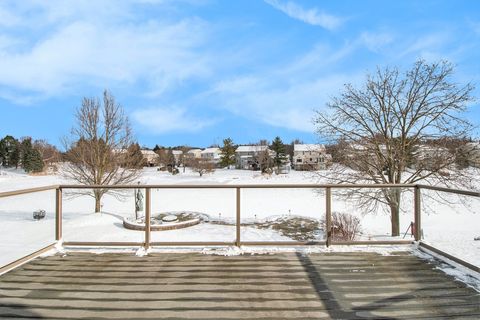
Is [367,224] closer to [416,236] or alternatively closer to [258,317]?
[416,236]

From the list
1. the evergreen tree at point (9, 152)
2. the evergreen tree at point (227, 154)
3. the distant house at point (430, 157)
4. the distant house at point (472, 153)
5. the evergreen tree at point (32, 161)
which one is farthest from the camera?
the evergreen tree at point (227, 154)

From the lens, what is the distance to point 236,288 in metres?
3.25

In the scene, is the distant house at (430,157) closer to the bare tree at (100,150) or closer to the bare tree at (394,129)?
the bare tree at (394,129)

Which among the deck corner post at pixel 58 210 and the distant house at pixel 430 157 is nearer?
the deck corner post at pixel 58 210

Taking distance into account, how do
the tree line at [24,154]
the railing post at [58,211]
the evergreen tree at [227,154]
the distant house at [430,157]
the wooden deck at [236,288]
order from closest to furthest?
the wooden deck at [236,288] → the railing post at [58,211] → the distant house at [430,157] → the tree line at [24,154] → the evergreen tree at [227,154]

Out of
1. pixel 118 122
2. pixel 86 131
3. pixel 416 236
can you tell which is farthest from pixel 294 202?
pixel 416 236

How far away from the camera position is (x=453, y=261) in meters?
3.99

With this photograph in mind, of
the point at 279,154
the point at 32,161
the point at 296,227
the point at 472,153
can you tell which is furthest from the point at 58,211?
the point at 32,161

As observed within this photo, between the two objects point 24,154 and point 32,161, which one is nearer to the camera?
point 32,161

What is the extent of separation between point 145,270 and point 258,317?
5.50 ft

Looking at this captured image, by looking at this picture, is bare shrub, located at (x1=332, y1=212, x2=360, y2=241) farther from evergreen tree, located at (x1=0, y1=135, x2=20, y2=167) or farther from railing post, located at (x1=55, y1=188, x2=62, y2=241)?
evergreen tree, located at (x1=0, y1=135, x2=20, y2=167)

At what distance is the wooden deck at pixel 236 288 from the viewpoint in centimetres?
278

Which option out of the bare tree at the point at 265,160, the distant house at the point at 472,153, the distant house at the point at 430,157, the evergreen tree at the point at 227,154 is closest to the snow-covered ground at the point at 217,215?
the distant house at the point at 430,157

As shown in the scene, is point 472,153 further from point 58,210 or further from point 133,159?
point 133,159
